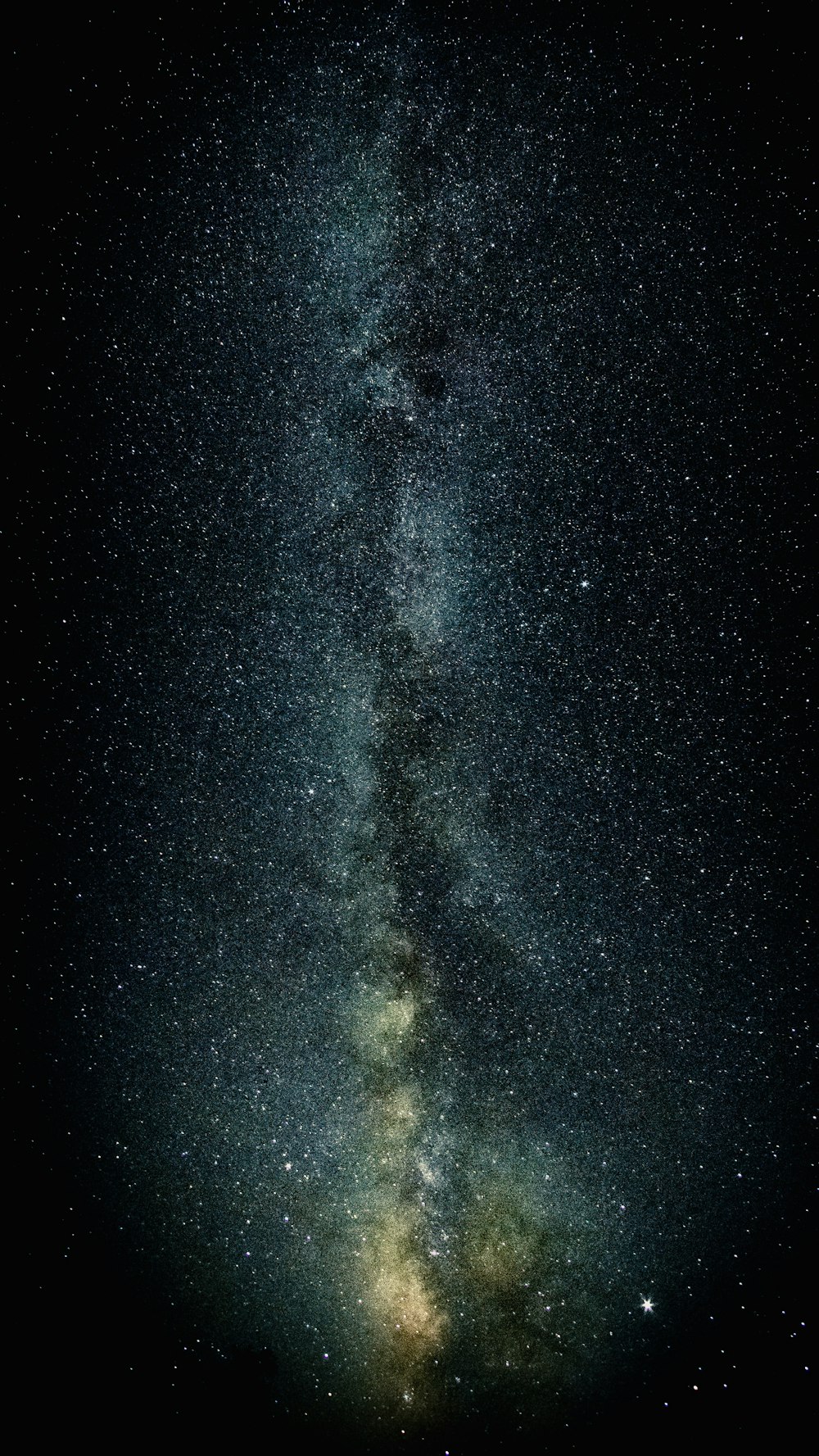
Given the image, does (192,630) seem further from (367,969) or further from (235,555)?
(367,969)

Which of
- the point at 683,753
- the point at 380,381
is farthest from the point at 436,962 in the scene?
the point at 380,381

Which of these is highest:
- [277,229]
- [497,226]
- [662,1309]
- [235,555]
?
[277,229]

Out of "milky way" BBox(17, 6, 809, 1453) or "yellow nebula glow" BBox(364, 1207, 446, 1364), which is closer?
"milky way" BBox(17, 6, 809, 1453)

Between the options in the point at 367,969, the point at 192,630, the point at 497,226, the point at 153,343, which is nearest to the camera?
the point at 497,226

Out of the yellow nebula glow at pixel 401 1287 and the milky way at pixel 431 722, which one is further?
the yellow nebula glow at pixel 401 1287

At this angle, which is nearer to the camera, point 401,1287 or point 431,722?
point 431,722

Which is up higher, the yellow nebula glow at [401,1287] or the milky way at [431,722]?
the milky way at [431,722]

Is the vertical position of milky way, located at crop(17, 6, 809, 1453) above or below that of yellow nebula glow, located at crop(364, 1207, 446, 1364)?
above

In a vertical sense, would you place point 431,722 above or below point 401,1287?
above
